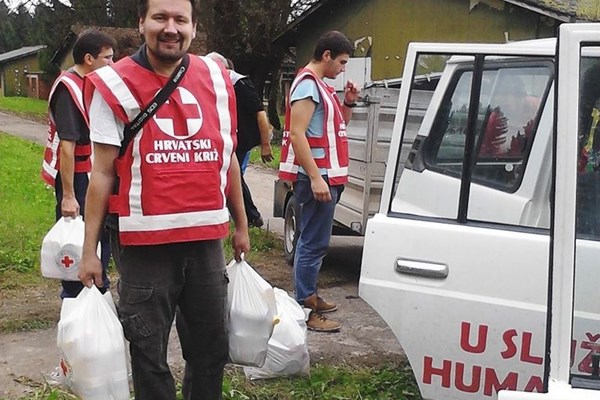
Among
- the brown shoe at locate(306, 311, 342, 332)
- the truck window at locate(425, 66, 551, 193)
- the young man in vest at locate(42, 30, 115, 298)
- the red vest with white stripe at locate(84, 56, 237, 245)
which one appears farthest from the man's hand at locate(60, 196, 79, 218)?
the truck window at locate(425, 66, 551, 193)

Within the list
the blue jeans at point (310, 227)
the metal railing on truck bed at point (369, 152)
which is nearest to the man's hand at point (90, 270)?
the blue jeans at point (310, 227)

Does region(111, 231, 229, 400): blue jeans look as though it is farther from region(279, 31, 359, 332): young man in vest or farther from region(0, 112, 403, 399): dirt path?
region(279, 31, 359, 332): young man in vest

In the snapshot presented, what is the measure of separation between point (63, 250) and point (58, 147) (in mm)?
660

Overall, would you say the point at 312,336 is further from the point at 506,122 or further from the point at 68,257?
the point at 506,122

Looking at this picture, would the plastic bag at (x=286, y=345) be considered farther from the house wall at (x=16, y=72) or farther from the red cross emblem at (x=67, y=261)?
the house wall at (x=16, y=72)

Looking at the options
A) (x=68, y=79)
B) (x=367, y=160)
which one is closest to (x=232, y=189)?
(x=68, y=79)

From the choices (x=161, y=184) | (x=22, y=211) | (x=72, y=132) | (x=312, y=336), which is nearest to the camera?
(x=161, y=184)

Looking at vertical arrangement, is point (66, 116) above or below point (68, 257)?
Result: above

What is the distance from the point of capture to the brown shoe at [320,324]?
4910mm

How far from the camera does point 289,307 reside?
3.92 m

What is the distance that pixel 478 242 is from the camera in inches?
110

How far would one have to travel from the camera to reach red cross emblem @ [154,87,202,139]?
275 cm

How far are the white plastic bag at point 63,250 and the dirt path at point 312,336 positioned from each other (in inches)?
22.6

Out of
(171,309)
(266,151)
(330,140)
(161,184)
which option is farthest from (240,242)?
(266,151)
